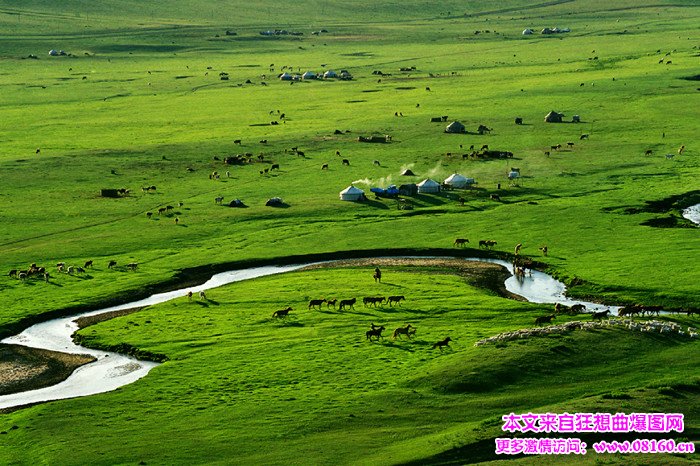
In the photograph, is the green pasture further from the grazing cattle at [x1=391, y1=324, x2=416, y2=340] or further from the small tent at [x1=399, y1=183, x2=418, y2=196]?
the small tent at [x1=399, y1=183, x2=418, y2=196]

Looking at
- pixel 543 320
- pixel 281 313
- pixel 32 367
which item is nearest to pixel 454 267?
pixel 543 320

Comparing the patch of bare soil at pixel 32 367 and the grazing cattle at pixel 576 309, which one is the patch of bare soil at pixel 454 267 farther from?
the patch of bare soil at pixel 32 367

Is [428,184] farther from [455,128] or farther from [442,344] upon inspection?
[442,344]

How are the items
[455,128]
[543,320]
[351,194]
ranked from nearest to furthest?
1. [543,320]
2. [351,194]
3. [455,128]

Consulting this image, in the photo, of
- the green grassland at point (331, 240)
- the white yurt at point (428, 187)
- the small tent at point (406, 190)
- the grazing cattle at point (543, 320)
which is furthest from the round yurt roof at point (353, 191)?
the grazing cattle at point (543, 320)

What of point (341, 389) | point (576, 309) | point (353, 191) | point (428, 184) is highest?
point (428, 184)
